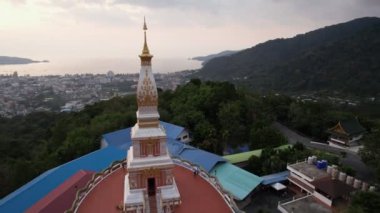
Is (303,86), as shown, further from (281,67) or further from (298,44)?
(298,44)

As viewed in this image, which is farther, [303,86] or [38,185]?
[303,86]

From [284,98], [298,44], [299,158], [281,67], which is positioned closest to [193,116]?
[299,158]

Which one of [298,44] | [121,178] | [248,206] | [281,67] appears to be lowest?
[248,206]

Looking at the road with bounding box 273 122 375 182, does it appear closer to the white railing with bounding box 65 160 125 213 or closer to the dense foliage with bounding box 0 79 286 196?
the dense foliage with bounding box 0 79 286 196

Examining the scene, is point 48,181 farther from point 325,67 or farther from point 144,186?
point 325,67

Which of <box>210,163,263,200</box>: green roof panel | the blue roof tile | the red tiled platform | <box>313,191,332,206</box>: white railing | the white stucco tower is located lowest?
<box>313,191,332,206</box>: white railing

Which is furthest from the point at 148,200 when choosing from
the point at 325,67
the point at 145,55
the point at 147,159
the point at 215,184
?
the point at 325,67

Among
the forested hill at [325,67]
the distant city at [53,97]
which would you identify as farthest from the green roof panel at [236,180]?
the forested hill at [325,67]

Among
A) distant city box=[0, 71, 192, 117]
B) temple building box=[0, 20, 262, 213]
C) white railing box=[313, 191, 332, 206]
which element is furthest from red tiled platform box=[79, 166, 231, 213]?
distant city box=[0, 71, 192, 117]
